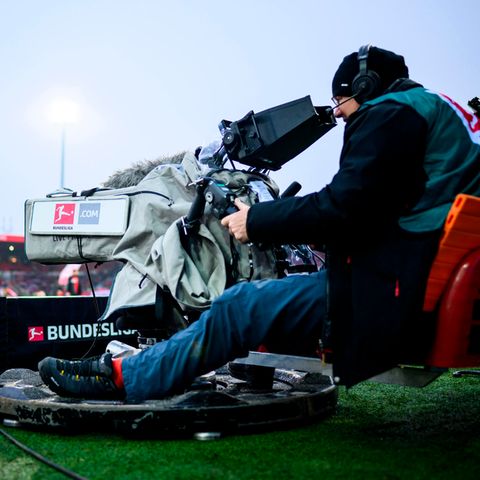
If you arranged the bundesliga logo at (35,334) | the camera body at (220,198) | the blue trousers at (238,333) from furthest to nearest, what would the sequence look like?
the bundesliga logo at (35,334)
the camera body at (220,198)
the blue trousers at (238,333)

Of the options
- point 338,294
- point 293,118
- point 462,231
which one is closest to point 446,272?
point 462,231

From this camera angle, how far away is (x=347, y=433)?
99.8 inches

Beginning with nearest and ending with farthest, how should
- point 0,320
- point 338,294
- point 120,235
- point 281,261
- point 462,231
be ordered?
point 462,231 → point 338,294 → point 281,261 → point 120,235 → point 0,320

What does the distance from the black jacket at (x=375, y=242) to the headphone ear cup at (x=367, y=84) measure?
319 millimetres

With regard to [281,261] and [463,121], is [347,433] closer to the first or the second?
[281,261]

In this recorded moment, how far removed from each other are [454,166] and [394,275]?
42 cm

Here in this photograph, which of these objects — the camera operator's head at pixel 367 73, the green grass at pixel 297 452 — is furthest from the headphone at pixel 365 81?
the green grass at pixel 297 452

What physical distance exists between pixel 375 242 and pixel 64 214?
1965 mm

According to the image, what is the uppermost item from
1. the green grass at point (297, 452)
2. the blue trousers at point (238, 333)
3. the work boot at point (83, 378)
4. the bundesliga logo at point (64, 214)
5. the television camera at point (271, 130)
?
the television camera at point (271, 130)

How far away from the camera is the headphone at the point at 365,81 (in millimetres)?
2416

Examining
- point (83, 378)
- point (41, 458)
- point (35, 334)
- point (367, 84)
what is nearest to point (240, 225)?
point (367, 84)

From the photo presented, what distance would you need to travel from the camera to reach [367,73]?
2.42 m

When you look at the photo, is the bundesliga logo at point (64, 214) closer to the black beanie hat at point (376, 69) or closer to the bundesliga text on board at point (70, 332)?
the bundesliga text on board at point (70, 332)

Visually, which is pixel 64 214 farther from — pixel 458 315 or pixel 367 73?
pixel 458 315
